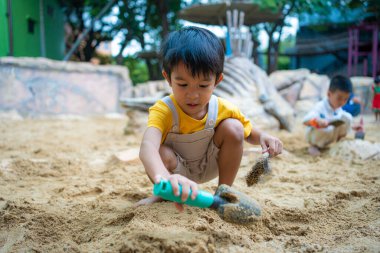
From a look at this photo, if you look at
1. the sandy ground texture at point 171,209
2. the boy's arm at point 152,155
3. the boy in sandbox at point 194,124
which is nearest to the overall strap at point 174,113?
the boy in sandbox at point 194,124

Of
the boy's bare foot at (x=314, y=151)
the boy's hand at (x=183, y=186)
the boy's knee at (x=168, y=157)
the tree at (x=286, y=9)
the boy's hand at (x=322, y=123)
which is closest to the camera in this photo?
the boy's hand at (x=183, y=186)

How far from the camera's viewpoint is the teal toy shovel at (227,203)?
3.32 feet

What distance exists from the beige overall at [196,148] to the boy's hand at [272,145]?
0.23 metres

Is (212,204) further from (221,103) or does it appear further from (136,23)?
(136,23)

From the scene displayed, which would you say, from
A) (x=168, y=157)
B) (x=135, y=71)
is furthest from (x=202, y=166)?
(x=135, y=71)

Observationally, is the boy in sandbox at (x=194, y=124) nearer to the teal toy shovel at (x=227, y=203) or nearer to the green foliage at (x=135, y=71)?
the teal toy shovel at (x=227, y=203)

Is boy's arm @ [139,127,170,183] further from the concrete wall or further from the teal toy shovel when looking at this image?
the concrete wall

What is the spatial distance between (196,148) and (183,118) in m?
0.18

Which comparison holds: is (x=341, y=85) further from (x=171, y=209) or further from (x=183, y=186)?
(x=183, y=186)

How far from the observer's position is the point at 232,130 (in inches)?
59.5

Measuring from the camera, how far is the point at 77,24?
11.6 m

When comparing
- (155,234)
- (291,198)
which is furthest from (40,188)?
(291,198)

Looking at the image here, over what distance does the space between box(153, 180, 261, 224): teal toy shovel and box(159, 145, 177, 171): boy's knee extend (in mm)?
409

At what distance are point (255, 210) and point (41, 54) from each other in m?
7.35
